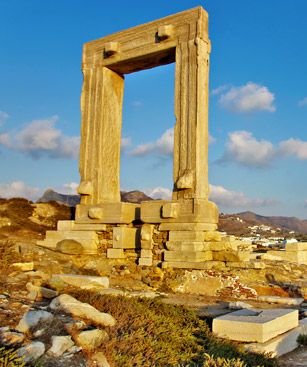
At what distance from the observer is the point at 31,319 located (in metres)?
4.27

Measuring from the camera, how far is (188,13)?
36.6 ft

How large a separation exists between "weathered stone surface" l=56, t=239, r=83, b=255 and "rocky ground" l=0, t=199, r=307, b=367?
210 millimetres

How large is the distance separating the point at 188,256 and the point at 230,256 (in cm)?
97

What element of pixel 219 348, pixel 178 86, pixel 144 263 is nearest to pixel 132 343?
pixel 219 348

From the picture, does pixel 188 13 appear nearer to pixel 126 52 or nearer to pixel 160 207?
pixel 126 52

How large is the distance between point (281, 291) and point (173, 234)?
269 cm

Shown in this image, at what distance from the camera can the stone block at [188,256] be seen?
980cm

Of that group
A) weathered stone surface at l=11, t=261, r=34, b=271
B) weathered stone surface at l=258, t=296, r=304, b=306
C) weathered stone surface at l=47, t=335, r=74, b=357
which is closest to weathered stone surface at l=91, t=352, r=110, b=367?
weathered stone surface at l=47, t=335, r=74, b=357

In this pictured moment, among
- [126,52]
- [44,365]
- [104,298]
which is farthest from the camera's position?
[126,52]

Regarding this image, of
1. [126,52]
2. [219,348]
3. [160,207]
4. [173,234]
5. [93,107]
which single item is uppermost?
[126,52]

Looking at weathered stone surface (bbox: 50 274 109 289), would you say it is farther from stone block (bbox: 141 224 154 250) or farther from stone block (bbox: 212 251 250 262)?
stone block (bbox: 212 251 250 262)

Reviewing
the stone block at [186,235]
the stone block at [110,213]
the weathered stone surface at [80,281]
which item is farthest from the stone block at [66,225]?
the weathered stone surface at [80,281]

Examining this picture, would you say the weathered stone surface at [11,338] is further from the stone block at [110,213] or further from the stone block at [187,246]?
the stone block at [110,213]

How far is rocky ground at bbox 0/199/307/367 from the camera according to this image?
395 centimetres
